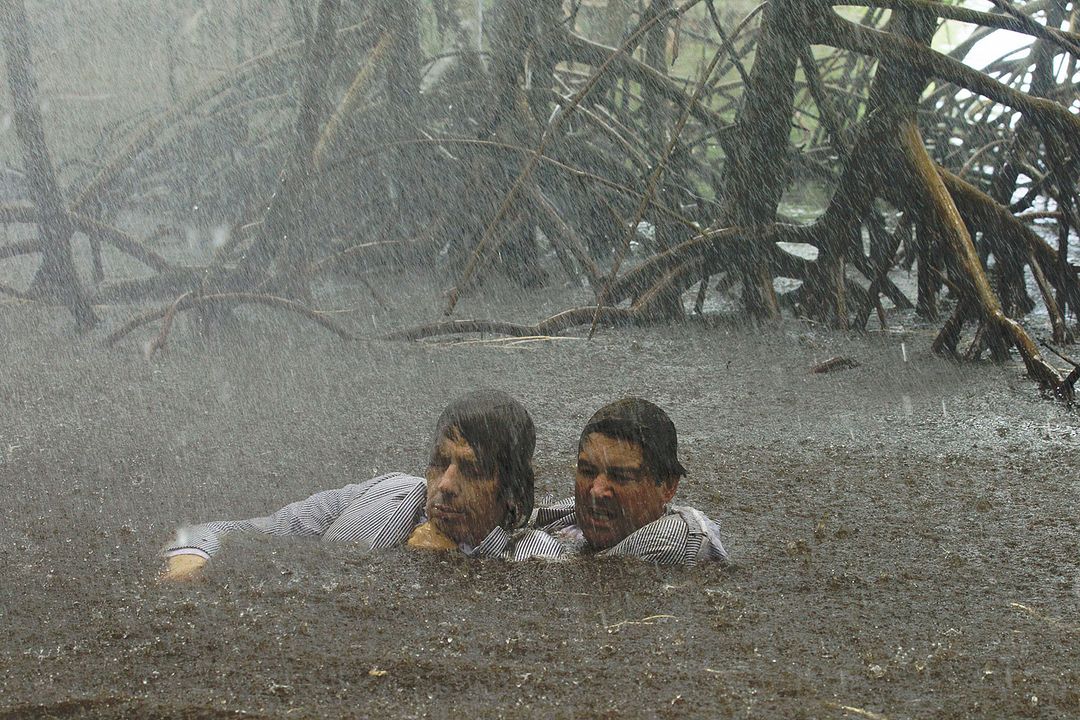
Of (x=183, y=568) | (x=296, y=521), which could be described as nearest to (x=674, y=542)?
(x=296, y=521)

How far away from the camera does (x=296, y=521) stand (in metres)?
2.70

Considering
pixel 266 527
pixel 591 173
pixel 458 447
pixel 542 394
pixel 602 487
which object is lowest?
pixel 542 394

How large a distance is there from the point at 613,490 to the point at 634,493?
0.14 ft

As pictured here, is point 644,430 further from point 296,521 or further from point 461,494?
point 296,521

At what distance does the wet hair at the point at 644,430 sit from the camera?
2.51m

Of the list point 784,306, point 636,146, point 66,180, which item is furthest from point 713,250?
point 66,180

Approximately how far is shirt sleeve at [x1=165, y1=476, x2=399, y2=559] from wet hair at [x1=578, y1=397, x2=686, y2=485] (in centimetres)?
54

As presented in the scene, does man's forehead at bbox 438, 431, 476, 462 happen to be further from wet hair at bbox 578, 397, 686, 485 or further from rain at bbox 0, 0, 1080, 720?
wet hair at bbox 578, 397, 686, 485

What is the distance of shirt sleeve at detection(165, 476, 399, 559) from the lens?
2.52m

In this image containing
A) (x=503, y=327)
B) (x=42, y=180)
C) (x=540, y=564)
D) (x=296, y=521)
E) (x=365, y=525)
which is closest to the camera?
(x=540, y=564)

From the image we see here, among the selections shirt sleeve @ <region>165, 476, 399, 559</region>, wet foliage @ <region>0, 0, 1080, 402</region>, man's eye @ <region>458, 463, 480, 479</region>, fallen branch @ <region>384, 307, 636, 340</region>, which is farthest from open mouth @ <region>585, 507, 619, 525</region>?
fallen branch @ <region>384, 307, 636, 340</region>

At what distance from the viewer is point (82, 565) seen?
7.95 feet

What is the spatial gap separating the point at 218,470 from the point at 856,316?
3174 mm

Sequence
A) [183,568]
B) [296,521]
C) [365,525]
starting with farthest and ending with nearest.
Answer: [296,521], [365,525], [183,568]
